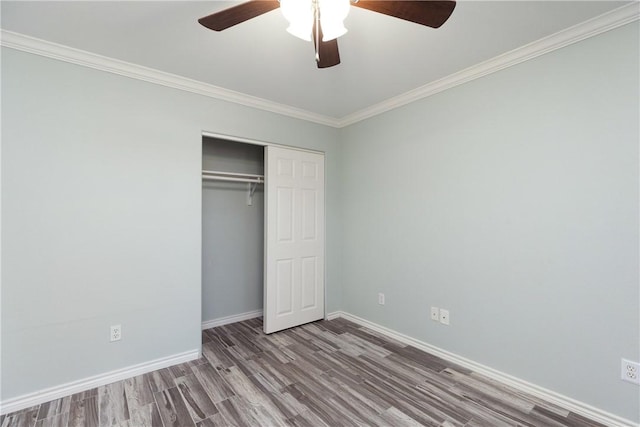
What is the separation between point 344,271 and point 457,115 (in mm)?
2188

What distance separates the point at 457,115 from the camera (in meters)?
2.60

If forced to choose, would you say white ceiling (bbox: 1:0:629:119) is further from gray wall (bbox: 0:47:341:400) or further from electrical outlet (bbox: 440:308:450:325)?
electrical outlet (bbox: 440:308:450:325)

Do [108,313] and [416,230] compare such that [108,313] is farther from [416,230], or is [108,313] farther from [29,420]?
[416,230]

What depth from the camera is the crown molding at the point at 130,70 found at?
6.61 feet

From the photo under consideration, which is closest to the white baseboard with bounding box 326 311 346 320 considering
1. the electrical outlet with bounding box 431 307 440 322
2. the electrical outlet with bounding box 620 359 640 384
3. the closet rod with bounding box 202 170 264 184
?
the electrical outlet with bounding box 431 307 440 322

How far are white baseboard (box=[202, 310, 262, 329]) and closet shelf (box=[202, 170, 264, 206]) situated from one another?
1.40 metres

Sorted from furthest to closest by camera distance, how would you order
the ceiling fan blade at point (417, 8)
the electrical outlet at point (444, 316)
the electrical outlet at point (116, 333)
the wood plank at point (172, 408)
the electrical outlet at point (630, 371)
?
the electrical outlet at point (444, 316) < the electrical outlet at point (116, 333) < the wood plank at point (172, 408) < the electrical outlet at point (630, 371) < the ceiling fan blade at point (417, 8)

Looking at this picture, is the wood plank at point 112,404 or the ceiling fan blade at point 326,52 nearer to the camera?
the ceiling fan blade at point 326,52

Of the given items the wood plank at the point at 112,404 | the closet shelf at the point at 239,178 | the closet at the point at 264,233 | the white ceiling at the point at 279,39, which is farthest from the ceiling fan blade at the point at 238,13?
the wood plank at the point at 112,404

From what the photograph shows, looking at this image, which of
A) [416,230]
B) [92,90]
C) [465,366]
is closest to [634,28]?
[416,230]

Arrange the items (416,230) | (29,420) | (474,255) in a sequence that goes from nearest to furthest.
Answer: (29,420) < (474,255) < (416,230)

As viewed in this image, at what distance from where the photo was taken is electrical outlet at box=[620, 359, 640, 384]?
173cm

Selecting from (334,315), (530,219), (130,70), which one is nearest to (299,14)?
(130,70)

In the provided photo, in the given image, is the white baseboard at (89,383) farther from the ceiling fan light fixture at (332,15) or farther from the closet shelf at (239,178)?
the ceiling fan light fixture at (332,15)
